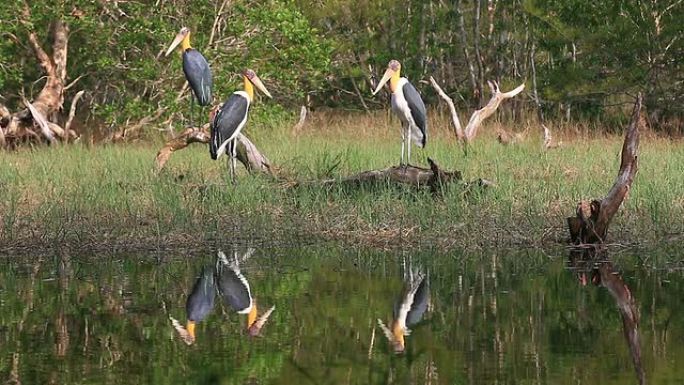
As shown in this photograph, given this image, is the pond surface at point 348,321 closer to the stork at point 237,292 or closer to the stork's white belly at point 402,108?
Answer: the stork at point 237,292

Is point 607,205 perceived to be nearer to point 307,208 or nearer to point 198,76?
point 307,208

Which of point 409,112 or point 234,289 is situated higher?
point 409,112

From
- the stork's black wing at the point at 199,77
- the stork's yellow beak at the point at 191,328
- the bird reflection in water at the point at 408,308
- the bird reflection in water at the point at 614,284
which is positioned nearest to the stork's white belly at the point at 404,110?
the stork's black wing at the point at 199,77

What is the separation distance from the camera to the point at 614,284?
7.30 metres

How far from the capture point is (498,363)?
17.3 feet

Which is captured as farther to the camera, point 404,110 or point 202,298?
point 404,110

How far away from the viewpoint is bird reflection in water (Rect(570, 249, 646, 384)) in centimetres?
563

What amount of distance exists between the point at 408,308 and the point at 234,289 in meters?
1.08

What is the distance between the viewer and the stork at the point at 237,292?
6.31 m

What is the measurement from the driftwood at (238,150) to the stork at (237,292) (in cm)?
256

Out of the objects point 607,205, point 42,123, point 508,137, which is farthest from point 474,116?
point 607,205

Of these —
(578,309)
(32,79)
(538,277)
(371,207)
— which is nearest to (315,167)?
(371,207)

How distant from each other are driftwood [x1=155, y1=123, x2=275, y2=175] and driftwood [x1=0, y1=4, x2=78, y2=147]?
15.2ft

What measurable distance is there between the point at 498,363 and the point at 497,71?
48.1 feet
